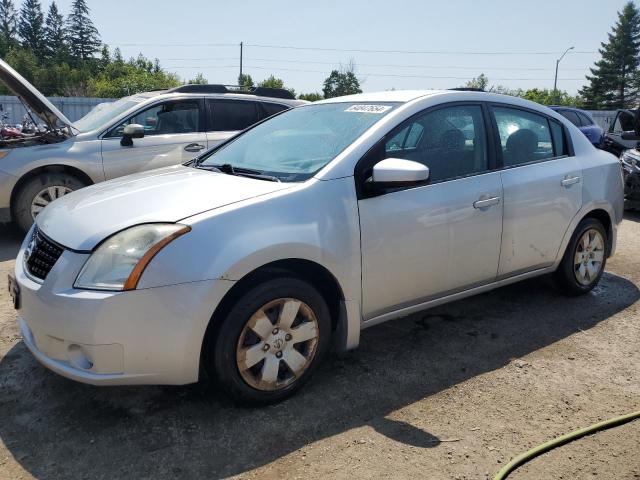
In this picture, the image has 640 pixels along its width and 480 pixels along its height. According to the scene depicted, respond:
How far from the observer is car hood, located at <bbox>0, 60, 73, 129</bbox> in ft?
18.4

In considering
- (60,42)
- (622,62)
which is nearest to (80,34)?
(60,42)

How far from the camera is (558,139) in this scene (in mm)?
4434

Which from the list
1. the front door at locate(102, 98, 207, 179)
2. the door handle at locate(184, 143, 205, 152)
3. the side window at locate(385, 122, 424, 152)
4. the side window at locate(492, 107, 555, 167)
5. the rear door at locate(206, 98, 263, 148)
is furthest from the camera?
the rear door at locate(206, 98, 263, 148)

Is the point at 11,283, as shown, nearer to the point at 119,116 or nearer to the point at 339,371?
the point at 339,371

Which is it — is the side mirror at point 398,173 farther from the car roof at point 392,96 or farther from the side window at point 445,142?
the car roof at point 392,96

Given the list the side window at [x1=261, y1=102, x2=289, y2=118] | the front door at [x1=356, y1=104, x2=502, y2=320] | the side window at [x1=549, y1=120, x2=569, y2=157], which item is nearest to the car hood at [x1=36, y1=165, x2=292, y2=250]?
the front door at [x1=356, y1=104, x2=502, y2=320]

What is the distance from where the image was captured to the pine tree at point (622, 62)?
68.7 m

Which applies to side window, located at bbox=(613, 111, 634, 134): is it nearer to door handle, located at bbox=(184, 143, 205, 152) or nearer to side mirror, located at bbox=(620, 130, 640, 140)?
side mirror, located at bbox=(620, 130, 640, 140)

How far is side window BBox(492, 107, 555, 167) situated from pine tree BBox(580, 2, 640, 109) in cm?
7446

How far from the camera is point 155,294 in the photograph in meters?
2.52

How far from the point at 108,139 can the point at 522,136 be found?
4633 millimetres

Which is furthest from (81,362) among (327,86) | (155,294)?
(327,86)

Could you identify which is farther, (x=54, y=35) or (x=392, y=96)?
(x=54, y=35)

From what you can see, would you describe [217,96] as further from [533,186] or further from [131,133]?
[533,186]
